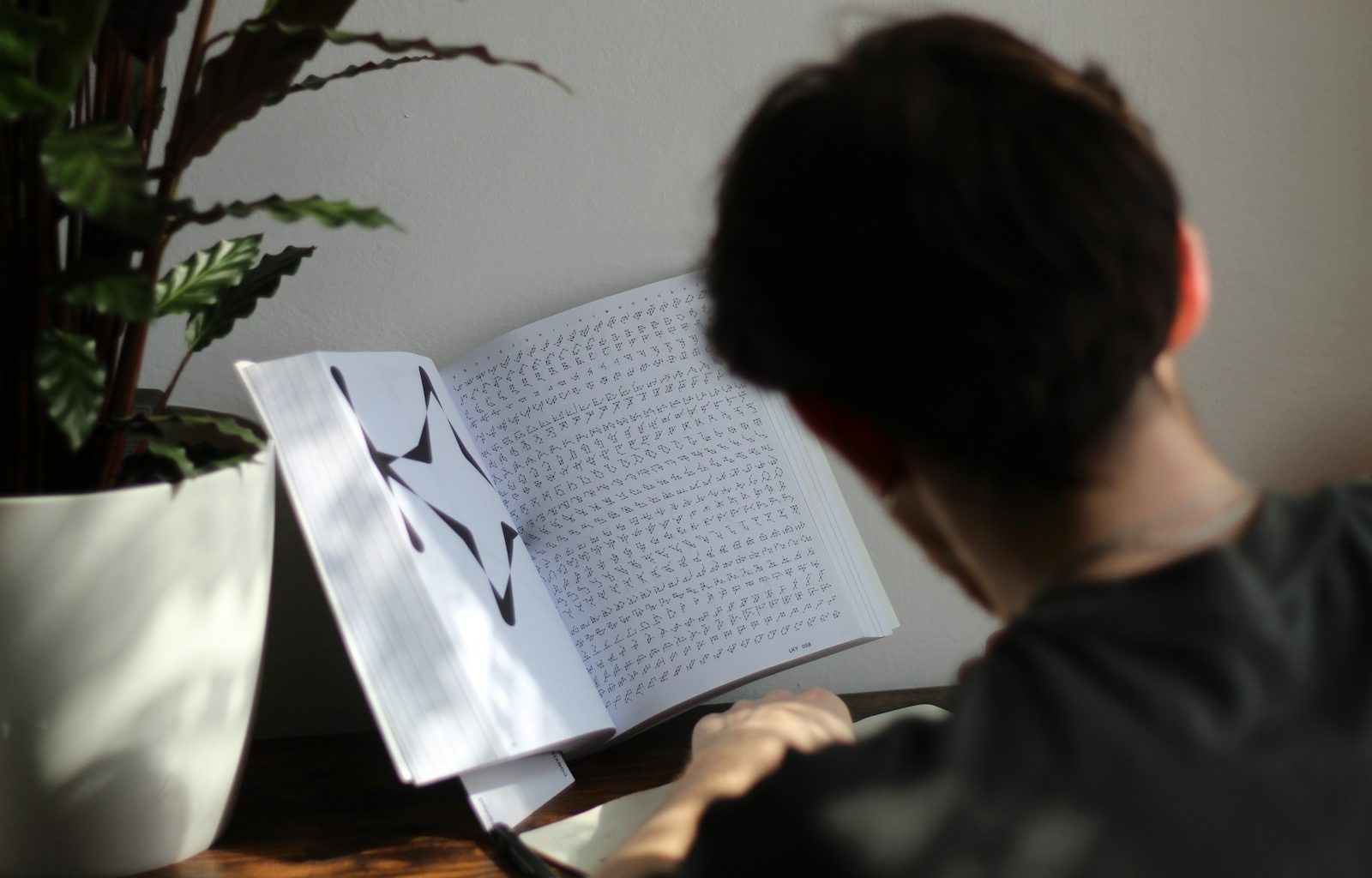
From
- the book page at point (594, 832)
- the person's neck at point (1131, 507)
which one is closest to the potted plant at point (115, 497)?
the book page at point (594, 832)

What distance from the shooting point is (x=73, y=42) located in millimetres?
522

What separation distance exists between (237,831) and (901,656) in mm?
523

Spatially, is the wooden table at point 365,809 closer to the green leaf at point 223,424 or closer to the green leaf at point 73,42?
the green leaf at point 223,424

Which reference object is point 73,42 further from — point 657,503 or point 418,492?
point 657,503

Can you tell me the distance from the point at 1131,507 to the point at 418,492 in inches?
18.5

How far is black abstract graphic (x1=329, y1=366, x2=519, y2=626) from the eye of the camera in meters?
0.73

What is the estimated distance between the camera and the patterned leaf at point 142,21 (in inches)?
23.0

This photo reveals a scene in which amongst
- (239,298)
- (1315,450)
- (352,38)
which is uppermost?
(352,38)

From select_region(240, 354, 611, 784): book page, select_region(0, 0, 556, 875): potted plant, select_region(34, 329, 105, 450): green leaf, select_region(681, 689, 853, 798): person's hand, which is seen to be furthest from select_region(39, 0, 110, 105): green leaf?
select_region(681, 689, 853, 798): person's hand

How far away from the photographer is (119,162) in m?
0.52

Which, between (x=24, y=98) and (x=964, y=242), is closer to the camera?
(x=964, y=242)

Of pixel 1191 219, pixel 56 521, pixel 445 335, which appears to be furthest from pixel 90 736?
pixel 1191 219

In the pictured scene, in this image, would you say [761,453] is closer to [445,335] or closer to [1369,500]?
[445,335]

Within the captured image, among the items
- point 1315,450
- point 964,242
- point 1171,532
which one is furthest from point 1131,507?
point 1315,450
